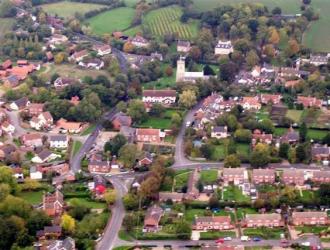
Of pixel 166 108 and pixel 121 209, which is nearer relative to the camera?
pixel 121 209

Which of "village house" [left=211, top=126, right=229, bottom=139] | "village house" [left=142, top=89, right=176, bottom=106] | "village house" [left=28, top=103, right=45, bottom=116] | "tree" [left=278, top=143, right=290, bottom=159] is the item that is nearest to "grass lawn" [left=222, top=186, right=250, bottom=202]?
"tree" [left=278, top=143, right=290, bottom=159]

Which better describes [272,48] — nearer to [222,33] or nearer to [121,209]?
[222,33]

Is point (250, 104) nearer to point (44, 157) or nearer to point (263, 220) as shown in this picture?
point (263, 220)

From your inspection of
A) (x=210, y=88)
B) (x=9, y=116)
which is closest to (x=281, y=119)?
(x=210, y=88)

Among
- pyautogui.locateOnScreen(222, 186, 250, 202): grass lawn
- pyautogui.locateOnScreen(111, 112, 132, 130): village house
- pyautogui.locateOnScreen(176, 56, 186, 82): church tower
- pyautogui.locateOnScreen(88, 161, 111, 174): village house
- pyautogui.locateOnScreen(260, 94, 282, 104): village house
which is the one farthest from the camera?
pyautogui.locateOnScreen(176, 56, 186, 82): church tower

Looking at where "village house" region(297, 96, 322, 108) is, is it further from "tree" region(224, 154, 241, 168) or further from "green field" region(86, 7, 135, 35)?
"green field" region(86, 7, 135, 35)

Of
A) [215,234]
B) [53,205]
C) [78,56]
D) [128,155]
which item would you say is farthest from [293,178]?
[78,56]

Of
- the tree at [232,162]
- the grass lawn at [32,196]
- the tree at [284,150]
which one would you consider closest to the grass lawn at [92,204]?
the grass lawn at [32,196]
